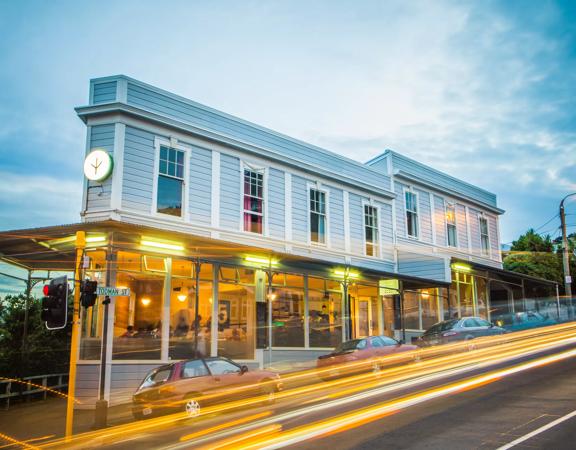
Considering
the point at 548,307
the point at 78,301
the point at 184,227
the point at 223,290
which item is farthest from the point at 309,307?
the point at 548,307

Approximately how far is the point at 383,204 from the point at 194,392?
15.0 metres

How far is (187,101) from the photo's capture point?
59.8 feet

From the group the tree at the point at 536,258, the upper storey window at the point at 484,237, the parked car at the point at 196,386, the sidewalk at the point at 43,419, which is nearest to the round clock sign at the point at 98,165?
the parked car at the point at 196,386

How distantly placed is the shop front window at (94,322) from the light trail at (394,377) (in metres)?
→ 3.83

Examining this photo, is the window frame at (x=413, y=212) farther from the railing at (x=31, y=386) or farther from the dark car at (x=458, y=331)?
the railing at (x=31, y=386)

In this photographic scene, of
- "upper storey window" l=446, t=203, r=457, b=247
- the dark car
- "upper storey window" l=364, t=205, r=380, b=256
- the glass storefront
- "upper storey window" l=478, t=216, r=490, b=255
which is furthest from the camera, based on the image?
"upper storey window" l=478, t=216, r=490, b=255

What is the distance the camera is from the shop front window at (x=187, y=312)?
16.3 meters

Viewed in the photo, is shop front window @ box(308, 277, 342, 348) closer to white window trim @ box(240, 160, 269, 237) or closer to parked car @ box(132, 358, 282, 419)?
white window trim @ box(240, 160, 269, 237)

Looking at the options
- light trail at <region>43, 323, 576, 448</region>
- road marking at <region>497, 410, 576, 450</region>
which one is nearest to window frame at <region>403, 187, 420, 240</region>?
light trail at <region>43, 323, 576, 448</region>

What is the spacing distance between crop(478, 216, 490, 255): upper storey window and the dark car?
12450 mm

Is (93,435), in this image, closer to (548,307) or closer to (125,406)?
(125,406)

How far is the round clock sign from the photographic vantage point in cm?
1559

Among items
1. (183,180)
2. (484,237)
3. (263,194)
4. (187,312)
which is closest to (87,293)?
(187,312)

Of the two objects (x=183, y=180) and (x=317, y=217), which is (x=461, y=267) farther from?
(x=183, y=180)
